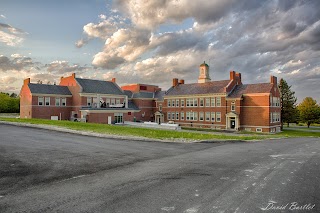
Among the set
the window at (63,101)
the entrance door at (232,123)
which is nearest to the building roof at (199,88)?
the entrance door at (232,123)

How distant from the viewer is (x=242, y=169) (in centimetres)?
1027

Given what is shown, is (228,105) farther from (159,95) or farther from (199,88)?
(159,95)

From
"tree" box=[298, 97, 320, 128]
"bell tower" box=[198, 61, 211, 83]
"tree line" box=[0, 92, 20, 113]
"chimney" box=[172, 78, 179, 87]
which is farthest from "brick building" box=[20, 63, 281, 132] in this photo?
"tree" box=[298, 97, 320, 128]

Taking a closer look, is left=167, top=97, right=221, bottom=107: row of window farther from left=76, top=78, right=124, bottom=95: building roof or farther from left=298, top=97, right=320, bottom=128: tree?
left=298, top=97, right=320, bottom=128: tree

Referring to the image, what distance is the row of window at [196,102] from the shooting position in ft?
185

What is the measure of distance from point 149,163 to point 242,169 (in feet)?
14.4

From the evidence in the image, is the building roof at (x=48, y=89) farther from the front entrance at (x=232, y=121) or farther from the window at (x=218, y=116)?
the front entrance at (x=232, y=121)

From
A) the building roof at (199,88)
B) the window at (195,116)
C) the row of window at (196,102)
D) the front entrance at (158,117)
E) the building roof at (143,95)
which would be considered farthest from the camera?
the building roof at (143,95)

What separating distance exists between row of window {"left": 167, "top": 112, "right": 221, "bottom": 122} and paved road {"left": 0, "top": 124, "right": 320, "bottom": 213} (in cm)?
4438

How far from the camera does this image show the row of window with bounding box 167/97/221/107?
5634cm

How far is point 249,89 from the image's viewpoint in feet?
172

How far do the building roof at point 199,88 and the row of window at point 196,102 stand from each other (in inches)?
69.9

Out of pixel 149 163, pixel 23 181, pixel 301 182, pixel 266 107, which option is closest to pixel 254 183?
pixel 301 182

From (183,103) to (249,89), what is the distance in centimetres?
1800
